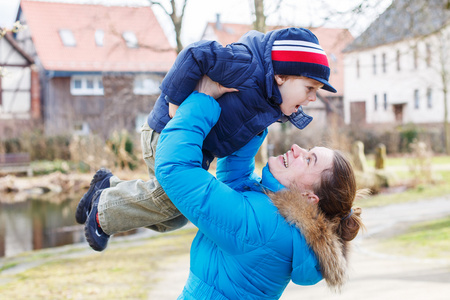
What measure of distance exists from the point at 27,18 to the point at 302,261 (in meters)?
31.7

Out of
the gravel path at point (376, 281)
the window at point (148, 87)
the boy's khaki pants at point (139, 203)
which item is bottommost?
the gravel path at point (376, 281)

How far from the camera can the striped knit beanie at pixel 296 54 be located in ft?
6.58

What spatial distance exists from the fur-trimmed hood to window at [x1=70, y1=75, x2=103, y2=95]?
29.0 meters

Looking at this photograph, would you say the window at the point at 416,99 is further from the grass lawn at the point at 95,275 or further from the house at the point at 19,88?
the grass lawn at the point at 95,275

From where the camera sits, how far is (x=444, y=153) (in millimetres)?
27078

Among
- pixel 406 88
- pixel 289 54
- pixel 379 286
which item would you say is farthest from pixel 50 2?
Answer: pixel 289 54

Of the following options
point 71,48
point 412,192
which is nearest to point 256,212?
point 412,192

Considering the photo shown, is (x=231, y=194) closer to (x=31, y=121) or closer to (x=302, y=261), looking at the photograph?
(x=302, y=261)

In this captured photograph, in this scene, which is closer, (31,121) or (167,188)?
(167,188)

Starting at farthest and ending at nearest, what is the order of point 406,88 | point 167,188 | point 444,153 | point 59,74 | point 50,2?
point 406,88
point 50,2
point 59,74
point 444,153
point 167,188

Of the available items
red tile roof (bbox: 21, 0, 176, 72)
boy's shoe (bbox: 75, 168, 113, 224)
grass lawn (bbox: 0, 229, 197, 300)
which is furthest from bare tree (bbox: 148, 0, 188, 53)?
red tile roof (bbox: 21, 0, 176, 72)

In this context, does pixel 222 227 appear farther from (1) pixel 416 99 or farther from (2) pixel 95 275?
(1) pixel 416 99

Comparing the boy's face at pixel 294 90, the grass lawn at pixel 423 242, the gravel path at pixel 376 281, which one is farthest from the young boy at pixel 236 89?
the grass lawn at pixel 423 242

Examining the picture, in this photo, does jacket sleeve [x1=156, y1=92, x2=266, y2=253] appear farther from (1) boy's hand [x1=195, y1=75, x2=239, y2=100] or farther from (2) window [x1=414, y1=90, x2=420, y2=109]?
(2) window [x1=414, y1=90, x2=420, y2=109]
